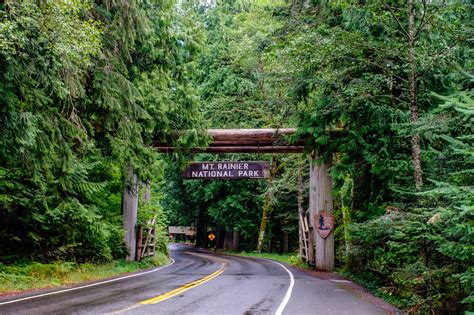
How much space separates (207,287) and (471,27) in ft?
26.5

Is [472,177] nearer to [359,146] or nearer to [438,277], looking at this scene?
[438,277]

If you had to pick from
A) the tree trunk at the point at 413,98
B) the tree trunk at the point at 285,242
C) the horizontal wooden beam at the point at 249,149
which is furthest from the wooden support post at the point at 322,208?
the tree trunk at the point at 285,242

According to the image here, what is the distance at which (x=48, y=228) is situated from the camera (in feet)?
41.8

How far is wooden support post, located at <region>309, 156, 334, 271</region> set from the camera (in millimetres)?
17500

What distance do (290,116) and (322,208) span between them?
159 inches

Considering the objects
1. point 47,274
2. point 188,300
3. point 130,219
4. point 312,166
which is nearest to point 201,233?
point 130,219

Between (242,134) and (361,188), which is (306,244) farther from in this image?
(361,188)

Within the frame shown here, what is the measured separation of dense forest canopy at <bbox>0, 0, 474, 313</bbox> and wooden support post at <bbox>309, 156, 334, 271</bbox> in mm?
1700

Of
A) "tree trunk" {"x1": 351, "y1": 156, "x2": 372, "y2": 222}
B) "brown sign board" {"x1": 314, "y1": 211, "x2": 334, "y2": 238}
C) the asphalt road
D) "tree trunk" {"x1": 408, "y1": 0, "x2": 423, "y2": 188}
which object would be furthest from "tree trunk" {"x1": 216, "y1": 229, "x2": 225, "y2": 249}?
"tree trunk" {"x1": 408, "y1": 0, "x2": 423, "y2": 188}

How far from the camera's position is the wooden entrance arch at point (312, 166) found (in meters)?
17.5

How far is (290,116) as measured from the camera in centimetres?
1599

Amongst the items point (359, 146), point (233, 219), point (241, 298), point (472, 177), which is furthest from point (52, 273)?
point (233, 219)

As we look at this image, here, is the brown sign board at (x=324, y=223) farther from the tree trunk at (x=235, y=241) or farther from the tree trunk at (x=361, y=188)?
the tree trunk at (x=235, y=241)

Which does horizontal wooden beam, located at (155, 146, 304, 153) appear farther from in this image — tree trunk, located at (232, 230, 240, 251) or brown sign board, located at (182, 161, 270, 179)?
tree trunk, located at (232, 230, 240, 251)
